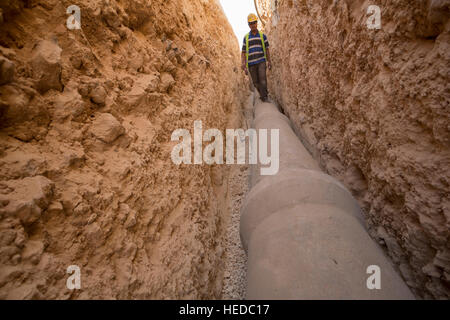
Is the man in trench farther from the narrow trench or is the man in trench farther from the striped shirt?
the narrow trench

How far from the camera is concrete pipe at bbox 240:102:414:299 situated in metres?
1.00

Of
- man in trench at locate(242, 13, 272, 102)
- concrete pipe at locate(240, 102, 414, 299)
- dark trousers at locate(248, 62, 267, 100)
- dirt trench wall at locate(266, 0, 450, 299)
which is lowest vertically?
concrete pipe at locate(240, 102, 414, 299)

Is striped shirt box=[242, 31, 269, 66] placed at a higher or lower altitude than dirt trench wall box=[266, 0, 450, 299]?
higher

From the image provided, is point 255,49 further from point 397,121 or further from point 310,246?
point 310,246

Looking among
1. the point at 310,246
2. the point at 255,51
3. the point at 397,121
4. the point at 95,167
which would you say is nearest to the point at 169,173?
the point at 95,167

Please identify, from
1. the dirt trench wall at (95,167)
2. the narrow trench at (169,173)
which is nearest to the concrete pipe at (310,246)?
the narrow trench at (169,173)

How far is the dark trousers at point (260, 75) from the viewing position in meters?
4.95

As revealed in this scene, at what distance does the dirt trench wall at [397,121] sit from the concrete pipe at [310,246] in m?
0.30

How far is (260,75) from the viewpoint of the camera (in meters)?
5.07

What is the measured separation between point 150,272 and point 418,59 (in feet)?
6.70

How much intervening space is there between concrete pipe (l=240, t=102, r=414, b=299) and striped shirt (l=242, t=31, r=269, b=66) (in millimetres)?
3827

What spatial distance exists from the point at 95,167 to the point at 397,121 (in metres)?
2.02

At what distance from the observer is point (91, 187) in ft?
3.98

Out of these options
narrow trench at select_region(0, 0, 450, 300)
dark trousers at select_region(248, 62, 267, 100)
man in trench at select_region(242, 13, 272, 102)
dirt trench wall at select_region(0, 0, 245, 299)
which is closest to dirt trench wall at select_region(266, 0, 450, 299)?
narrow trench at select_region(0, 0, 450, 300)
